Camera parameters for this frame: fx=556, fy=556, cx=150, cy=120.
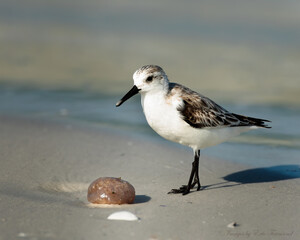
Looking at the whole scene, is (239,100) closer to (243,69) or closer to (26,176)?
(243,69)

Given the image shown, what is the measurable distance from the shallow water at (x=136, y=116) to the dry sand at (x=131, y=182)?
0.41 metres

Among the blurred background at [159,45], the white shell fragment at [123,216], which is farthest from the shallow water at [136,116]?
the white shell fragment at [123,216]

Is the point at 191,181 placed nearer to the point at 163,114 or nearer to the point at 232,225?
the point at 163,114

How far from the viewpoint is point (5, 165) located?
7.00m

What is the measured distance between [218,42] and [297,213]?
38.3ft

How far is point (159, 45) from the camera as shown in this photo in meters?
16.6

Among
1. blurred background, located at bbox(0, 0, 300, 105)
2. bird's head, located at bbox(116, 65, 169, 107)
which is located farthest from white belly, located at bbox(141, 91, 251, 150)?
blurred background, located at bbox(0, 0, 300, 105)

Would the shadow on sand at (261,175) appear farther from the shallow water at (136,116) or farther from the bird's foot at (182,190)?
the bird's foot at (182,190)

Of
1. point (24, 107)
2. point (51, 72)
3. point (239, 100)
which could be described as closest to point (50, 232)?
point (24, 107)

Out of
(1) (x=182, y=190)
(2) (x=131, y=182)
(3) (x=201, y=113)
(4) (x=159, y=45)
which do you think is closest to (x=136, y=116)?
(2) (x=131, y=182)

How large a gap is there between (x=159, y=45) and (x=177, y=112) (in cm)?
1048

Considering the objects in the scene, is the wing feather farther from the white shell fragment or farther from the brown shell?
the white shell fragment

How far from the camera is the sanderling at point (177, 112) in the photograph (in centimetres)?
635

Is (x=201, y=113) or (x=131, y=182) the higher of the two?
(x=201, y=113)
